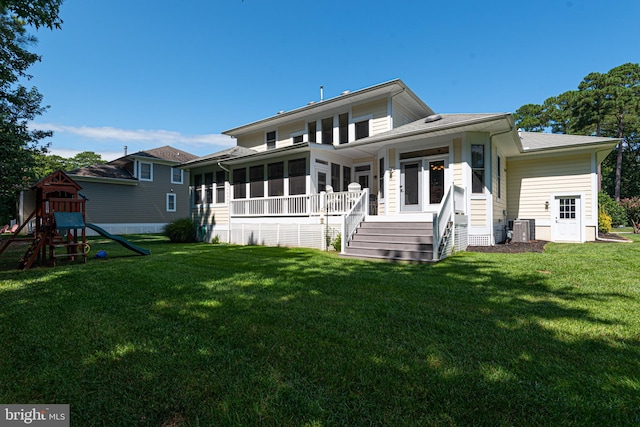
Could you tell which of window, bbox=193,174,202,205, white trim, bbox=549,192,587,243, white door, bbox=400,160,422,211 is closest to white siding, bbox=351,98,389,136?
white door, bbox=400,160,422,211

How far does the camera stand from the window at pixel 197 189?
53.8ft

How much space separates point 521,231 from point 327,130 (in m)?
9.22

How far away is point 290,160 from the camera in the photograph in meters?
12.9

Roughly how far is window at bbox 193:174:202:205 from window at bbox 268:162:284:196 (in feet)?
16.9

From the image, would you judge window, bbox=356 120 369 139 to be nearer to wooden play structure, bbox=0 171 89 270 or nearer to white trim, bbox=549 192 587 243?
white trim, bbox=549 192 587 243

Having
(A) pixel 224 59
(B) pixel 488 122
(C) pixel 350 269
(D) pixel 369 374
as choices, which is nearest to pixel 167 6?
(A) pixel 224 59

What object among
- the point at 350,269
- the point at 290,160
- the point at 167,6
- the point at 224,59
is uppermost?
the point at 224,59

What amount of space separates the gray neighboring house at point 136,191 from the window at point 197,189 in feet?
22.1

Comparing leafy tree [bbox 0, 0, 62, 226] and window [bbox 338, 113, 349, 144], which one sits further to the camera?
window [bbox 338, 113, 349, 144]

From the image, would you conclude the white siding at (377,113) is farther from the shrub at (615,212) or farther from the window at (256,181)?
the shrub at (615,212)

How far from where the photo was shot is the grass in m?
1.85

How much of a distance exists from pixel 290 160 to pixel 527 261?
30.1ft

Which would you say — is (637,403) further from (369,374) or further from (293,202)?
(293,202)

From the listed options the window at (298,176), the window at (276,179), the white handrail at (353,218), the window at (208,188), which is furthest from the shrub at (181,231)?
the white handrail at (353,218)
